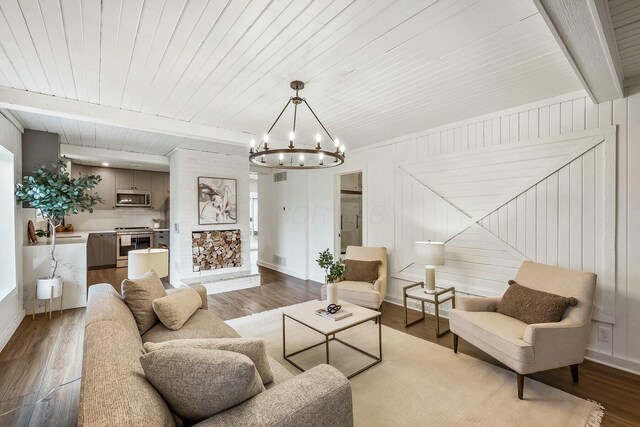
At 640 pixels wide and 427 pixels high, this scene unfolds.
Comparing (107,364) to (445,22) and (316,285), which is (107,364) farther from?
(316,285)

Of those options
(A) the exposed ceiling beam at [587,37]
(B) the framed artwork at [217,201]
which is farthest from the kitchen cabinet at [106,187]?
(A) the exposed ceiling beam at [587,37]

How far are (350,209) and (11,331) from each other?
223 inches

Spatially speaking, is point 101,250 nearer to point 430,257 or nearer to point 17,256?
point 17,256

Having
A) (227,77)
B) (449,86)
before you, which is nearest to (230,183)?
(227,77)

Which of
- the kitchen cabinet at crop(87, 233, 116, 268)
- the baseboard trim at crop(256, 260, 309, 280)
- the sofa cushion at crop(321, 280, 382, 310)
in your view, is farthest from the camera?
the kitchen cabinet at crop(87, 233, 116, 268)

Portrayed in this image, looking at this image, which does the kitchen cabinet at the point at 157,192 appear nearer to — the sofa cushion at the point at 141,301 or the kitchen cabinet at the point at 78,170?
the kitchen cabinet at the point at 78,170

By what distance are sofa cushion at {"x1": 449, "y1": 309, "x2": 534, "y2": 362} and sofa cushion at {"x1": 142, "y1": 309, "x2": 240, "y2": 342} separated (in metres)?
2.07

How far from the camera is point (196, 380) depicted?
1.12 m

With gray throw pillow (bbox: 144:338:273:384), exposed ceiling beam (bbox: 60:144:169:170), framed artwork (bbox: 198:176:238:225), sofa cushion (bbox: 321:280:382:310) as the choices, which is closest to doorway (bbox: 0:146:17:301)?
exposed ceiling beam (bbox: 60:144:169:170)

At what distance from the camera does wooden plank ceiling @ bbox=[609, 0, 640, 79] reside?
1719 millimetres

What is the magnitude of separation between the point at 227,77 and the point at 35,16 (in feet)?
3.96

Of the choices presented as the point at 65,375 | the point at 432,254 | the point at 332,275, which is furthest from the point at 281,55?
the point at 65,375

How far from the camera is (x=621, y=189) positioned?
8.70 feet

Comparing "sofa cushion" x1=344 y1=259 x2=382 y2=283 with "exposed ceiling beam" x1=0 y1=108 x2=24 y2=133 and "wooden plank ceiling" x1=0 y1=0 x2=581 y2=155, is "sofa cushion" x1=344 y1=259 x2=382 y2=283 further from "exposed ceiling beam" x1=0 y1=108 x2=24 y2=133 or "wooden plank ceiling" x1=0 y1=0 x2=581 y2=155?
"exposed ceiling beam" x1=0 y1=108 x2=24 y2=133
